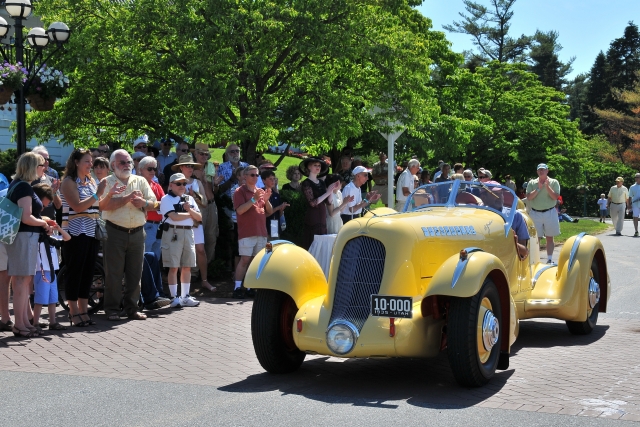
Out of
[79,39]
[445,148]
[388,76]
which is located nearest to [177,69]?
[79,39]

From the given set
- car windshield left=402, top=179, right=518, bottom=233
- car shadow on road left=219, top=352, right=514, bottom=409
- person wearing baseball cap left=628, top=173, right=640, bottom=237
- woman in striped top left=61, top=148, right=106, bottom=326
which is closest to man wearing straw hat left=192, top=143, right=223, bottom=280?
woman in striped top left=61, top=148, right=106, bottom=326

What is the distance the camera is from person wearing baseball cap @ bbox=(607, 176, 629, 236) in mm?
26438

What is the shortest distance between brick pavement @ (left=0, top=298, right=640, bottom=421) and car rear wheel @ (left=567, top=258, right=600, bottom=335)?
100 mm

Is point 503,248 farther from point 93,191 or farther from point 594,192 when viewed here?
point 594,192

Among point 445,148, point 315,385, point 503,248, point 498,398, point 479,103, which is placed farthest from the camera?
point 479,103

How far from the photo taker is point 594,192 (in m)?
51.8

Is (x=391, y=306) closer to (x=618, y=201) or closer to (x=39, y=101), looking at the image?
(x=39, y=101)

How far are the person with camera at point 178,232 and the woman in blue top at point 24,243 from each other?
2.32 m

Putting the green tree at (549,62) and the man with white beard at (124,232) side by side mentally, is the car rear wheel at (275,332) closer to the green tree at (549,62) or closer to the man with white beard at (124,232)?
the man with white beard at (124,232)

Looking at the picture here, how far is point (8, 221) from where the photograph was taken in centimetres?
903

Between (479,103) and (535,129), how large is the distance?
9.64ft

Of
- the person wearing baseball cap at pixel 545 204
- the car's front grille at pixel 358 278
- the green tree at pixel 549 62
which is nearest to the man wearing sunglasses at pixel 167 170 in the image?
the person wearing baseball cap at pixel 545 204

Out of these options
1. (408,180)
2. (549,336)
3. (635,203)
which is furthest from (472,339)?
(635,203)

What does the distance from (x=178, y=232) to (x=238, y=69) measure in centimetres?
554
